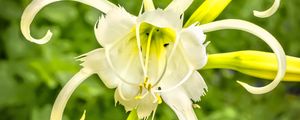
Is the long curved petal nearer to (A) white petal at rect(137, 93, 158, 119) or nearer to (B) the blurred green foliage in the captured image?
(A) white petal at rect(137, 93, 158, 119)

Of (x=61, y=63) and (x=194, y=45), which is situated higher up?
(x=61, y=63)

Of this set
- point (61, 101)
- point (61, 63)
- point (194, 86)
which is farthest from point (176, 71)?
point (61, 63)

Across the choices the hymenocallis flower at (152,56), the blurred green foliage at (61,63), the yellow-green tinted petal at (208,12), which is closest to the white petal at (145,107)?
the hymenocallis flower at (152,56)

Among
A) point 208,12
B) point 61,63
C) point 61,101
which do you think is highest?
point 61,63

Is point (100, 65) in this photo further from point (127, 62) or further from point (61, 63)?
point (61, 63)

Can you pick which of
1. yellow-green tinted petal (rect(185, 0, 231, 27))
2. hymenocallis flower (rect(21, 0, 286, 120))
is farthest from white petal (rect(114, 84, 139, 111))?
yellow-green tinted petal (rect(185, 0, 231, 27))

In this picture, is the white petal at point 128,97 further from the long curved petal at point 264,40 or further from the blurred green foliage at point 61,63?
the blurred green foliage at point 61,63

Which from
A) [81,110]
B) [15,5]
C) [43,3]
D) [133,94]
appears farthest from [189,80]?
[15,5]
